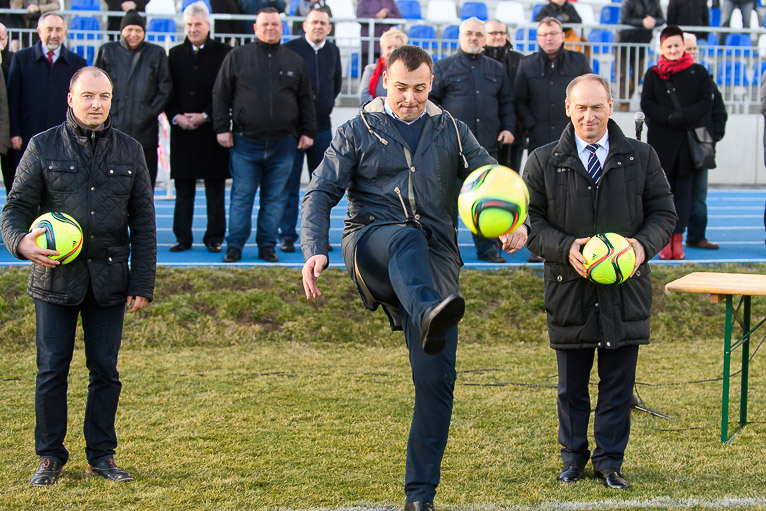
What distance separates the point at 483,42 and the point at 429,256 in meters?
6.08

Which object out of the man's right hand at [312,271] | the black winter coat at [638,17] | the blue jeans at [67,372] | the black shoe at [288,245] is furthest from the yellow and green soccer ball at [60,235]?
the black winter coat at [638,17]

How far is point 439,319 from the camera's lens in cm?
431

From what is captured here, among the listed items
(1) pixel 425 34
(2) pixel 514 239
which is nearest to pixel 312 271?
(2) pixel 514 239

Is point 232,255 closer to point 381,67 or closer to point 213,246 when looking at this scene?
point 213,246

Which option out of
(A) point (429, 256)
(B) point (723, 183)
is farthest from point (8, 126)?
(B) point (723, 183)

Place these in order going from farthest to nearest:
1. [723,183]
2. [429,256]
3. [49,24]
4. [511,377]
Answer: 1. [723,183]
2. [49,24]
3. [511,377]
4. [429,256]

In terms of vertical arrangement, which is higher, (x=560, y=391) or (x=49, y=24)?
(x=49, y=24)

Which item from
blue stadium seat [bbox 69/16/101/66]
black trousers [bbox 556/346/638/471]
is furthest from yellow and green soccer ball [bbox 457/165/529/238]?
blue stadium seat [bbox 69/16/101/66]

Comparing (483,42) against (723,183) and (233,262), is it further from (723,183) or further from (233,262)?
(723,183)

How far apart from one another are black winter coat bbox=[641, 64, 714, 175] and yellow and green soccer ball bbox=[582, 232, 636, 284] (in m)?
6.12

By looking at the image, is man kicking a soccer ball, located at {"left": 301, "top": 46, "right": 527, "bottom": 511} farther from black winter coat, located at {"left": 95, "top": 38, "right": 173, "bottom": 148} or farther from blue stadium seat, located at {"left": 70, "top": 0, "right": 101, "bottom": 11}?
blue stadium seat, located at {"left": 70, "top": 0, "right": 101, "bottom": 11}

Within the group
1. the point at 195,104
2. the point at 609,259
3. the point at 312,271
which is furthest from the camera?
the point at 195,104

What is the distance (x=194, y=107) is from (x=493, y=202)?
22.0 ft

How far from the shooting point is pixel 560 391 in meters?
5.52
